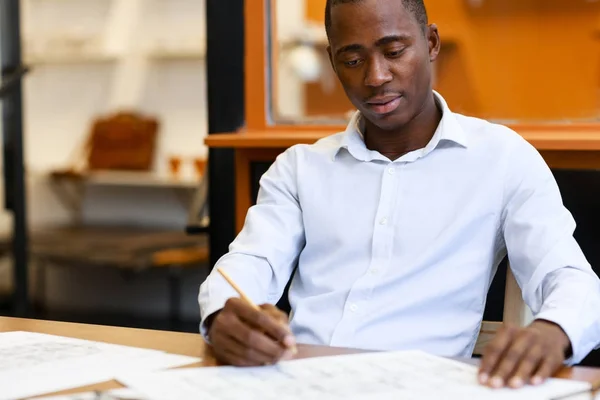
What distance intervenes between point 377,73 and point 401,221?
27cm

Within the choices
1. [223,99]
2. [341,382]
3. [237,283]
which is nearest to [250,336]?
[341,382]

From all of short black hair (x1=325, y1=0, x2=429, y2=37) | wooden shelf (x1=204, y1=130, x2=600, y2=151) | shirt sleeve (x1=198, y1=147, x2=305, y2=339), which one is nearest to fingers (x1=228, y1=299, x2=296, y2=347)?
shirt sleeve (x1=198, y1=147, x2=305, y2=339)

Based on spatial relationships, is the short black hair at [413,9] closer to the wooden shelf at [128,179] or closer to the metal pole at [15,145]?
the metal pole at [15,145]

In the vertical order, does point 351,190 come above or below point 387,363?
above

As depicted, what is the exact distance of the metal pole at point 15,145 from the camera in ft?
12.6

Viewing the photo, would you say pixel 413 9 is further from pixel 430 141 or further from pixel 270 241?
pixel 270 241

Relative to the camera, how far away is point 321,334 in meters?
1.52

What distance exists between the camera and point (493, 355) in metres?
1.03

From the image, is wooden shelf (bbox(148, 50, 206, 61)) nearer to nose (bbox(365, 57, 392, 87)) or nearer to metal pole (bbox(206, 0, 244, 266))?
metal pole (bbox(206, 0, 244, 266))

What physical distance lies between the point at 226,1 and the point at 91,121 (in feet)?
10.2

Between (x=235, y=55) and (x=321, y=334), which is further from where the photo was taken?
(x=235, y=55)

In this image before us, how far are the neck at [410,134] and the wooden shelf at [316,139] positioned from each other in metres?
0.47

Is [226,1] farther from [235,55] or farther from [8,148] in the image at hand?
[8,148]

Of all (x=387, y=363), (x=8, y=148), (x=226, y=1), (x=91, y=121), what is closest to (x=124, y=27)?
(x=91, y=121)
